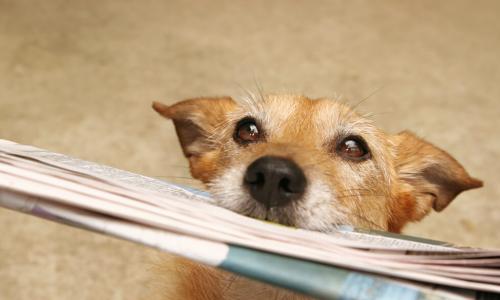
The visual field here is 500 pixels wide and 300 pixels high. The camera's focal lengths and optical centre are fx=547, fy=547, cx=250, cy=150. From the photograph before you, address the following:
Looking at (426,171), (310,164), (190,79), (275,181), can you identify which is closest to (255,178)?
(275,181)

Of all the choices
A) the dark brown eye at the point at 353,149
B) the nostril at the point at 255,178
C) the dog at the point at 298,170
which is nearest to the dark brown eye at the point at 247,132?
the dog at the point at 298,170

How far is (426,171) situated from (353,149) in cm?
30

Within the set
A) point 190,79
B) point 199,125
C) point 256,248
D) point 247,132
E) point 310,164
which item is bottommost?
point 190,79

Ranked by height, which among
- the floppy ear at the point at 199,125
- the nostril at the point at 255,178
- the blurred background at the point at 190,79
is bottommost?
the blurred background at the point at 190,79

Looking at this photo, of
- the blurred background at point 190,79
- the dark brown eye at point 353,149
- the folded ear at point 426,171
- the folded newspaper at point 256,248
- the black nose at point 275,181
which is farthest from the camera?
the blurred background at point 190,79

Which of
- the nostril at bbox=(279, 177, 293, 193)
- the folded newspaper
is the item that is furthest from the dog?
the folded newspaper

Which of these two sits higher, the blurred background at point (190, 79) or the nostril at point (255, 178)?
the nostril at point (255, 178)

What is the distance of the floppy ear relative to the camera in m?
1.70

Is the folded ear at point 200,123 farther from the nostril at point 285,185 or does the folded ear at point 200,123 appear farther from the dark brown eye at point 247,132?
the nostril at point 285,185

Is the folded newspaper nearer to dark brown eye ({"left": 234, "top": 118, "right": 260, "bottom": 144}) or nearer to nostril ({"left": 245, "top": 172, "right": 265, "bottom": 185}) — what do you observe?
nostril ({"left": 245, "top": 172, "right": 265, "bottom": 185})

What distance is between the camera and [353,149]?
155 centimetres

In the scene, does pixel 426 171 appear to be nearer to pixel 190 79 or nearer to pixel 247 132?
pixel 247 132

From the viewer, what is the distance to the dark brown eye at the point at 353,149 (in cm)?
152

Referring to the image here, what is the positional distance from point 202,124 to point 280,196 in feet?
2.17
